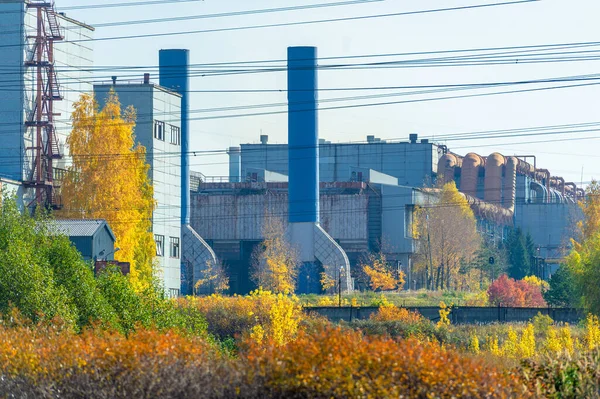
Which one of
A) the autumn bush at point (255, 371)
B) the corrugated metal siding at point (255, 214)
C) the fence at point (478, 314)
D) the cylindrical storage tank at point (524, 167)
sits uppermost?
the cylindrical storage tank at point (524, 167)

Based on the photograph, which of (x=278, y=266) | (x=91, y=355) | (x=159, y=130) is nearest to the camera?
(x=91, y=355)

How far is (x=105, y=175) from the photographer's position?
48.0 m

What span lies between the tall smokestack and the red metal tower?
22.4 metres

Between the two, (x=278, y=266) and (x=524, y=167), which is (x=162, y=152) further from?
(x=524, y=167)

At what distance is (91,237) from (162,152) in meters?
24.4

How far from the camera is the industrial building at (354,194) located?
227ft

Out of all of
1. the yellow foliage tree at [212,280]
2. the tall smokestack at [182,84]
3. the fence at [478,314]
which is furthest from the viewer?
the yellow foliage tree at [212,280]

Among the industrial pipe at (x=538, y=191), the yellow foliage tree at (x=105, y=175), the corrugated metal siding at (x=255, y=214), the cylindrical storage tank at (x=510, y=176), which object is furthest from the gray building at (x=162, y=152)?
the industrial pipe at (x=538, y=191)

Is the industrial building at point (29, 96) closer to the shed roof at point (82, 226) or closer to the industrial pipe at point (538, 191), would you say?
the shed roof at point (82, 226)

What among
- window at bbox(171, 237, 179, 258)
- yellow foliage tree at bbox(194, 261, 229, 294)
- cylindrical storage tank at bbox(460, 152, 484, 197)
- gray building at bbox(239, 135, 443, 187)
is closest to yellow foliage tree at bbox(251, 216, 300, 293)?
yellow foliage tree at bbox(194, 261, 229, 294)

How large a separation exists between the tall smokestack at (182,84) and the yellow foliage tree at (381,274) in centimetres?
1384

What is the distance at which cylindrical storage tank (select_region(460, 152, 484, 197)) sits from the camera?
303 feet

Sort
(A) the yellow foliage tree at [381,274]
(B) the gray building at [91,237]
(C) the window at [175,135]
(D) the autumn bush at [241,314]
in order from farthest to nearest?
(A) the yellow foliage tree at [381,274], (C) the window at [175,135], (D) the autumn bush at [241,314], (B) the gray building at [91,237]

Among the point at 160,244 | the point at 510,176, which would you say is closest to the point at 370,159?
the point at 510,176
